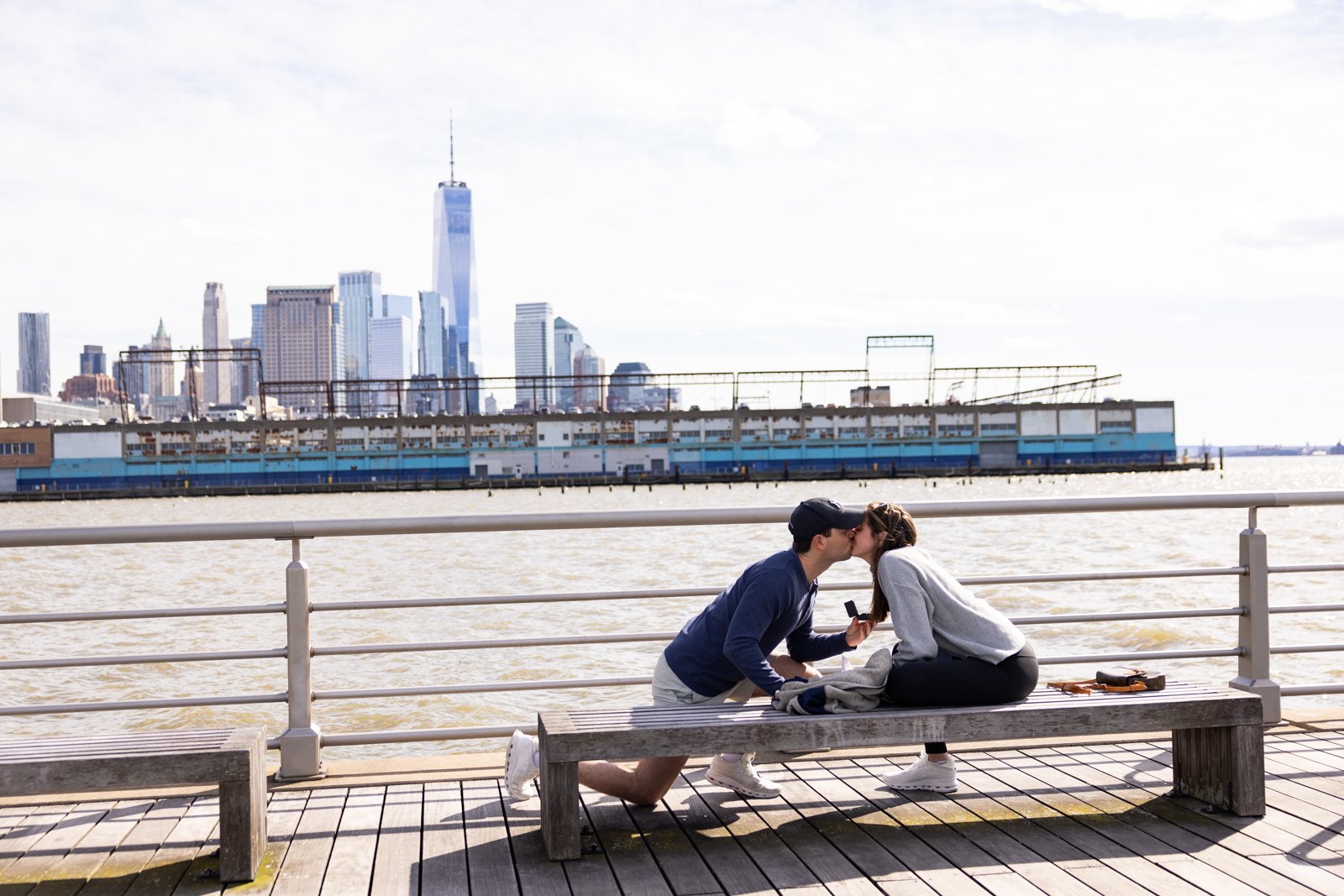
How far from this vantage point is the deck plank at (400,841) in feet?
12.3

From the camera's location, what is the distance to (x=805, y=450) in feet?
347

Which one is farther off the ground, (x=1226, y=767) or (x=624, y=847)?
(x=1226, y=767)

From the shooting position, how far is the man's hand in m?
4.24

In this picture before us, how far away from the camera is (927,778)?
15.0 feet

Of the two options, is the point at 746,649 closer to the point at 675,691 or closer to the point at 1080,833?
the point at 675,691

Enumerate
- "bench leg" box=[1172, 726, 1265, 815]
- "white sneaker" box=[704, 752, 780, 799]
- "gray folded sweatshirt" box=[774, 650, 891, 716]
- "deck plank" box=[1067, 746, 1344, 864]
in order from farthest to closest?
"white sneaker" box=[704, 752, 780, 799]
"bench leg" box=[1172, 726, 1265, 815]
"gray folded sweatshirt" box=[774, 650, 891, 716]
"deck plank" box=[1067, 746, 1344, 864]

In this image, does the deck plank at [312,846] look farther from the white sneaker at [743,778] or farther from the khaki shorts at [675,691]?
the white sneaker at [743,778]

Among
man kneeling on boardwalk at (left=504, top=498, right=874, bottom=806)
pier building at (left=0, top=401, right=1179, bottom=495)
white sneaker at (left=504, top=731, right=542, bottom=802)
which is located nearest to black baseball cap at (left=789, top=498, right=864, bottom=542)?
man kneeling on boardwalk at (left=504, top=498, right=874, bottom=806)

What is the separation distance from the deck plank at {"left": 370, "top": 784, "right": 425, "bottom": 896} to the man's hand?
1673 mm

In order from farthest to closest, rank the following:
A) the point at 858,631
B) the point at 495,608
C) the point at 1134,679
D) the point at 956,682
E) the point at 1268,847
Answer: the point at 495,608, the point at 1134,679, the point at 858,631, the point at 956,682, the point at 1268,847

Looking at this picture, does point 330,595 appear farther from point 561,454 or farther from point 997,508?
point 561,454

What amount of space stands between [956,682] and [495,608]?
17.3 metres

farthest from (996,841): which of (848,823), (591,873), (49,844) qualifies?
(49,844)

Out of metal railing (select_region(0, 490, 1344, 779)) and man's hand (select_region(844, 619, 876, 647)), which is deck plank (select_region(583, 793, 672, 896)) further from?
man's hand (select_region(844, 619, 876, 647))
